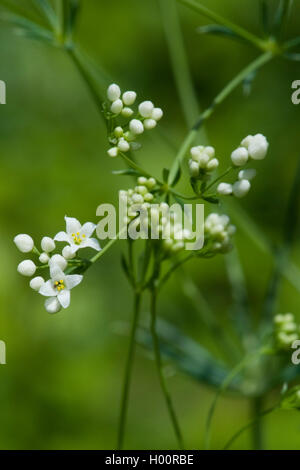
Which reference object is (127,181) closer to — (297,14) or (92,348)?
(92,348)

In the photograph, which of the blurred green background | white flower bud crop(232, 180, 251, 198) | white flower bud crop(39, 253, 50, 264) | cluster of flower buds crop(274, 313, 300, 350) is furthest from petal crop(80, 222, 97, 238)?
the blurred green background

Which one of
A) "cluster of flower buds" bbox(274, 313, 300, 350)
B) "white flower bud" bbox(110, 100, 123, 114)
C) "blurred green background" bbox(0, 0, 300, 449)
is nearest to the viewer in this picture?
"white flower bud" bbox(110, 100, 123, 114)

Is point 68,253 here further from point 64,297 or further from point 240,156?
point 240,156

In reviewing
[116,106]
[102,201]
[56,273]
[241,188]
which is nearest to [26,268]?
[56,273]

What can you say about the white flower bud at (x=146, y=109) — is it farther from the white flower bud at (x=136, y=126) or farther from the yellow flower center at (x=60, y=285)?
the yellow flower center at (x=60, y=285)

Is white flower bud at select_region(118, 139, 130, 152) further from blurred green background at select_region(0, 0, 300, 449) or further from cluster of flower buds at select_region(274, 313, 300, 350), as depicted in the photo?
blurred green background at select_region(0, 0, 300, 449)

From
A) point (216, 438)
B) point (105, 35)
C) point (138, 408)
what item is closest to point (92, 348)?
point (138, 408)

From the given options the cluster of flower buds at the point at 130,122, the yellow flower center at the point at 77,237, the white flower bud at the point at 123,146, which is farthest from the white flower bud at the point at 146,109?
the yellow flower center at the point at 77,237
